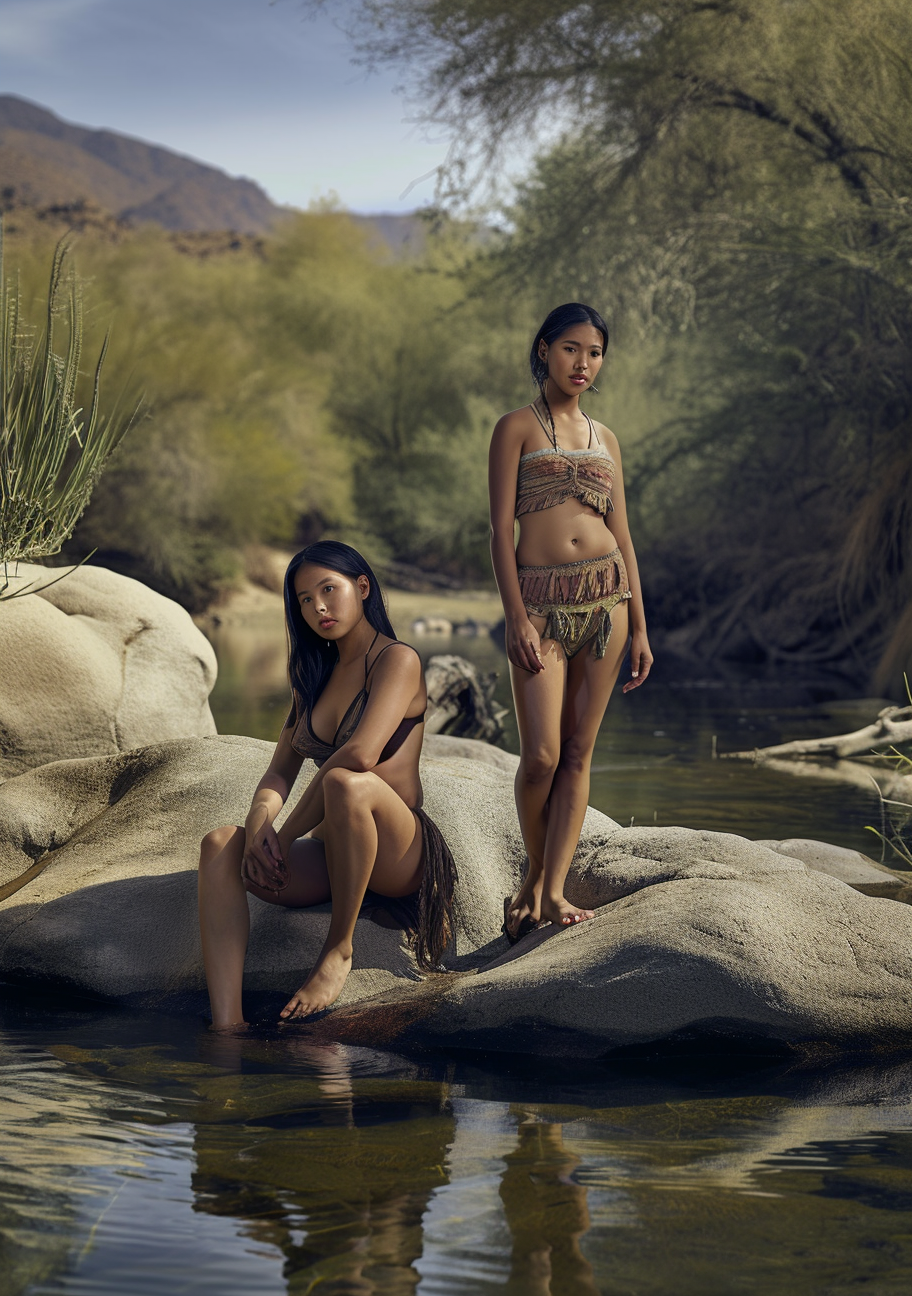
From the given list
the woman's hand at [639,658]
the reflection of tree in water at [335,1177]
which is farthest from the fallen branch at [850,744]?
the reflection of tree in water at [335,1177]

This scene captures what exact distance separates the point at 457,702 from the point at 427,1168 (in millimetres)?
7796

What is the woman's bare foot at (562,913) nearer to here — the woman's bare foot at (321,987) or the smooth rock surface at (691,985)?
the smooth rock surface at (691,985)

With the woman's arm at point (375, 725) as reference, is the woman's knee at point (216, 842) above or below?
below

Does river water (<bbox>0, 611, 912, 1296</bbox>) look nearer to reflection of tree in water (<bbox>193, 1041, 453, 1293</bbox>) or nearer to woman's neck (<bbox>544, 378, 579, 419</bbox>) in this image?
reflection of tree in water (<bbox>193, 1041, 453, 1293</bbox>)

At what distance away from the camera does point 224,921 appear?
444cm

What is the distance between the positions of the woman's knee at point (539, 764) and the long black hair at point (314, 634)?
592mm

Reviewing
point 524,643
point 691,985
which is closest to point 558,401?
point 524,643

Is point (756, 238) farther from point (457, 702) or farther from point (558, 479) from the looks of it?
point (558, 479)

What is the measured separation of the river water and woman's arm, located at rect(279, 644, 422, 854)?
27.3 inches

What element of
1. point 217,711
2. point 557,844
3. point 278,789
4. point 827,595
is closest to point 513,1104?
point 557,844

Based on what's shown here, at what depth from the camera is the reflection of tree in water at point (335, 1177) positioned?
9.12ft

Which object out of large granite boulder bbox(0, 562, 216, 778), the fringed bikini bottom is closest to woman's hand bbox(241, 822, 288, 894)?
the fringed bikini bottom

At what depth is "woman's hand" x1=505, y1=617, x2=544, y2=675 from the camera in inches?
176

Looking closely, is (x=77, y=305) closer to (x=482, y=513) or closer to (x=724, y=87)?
(x=724, y=87)
